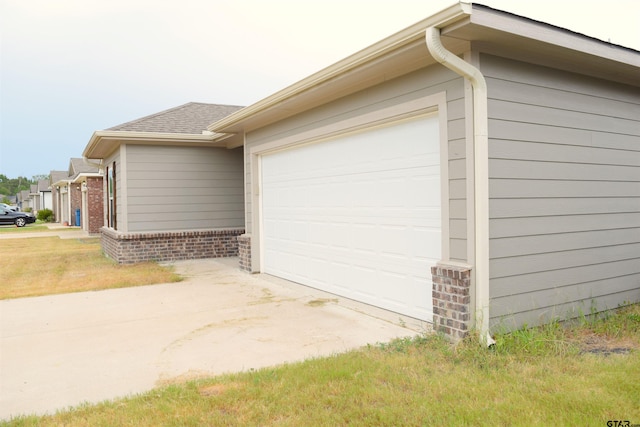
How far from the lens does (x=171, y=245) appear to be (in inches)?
465

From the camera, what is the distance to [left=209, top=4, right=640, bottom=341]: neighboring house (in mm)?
4508

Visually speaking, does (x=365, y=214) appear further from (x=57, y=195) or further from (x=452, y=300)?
(x=57, y=195)

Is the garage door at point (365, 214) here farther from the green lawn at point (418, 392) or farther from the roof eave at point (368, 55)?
the green lawn at point (418, 392)

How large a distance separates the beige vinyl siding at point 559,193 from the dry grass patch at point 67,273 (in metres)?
6.27

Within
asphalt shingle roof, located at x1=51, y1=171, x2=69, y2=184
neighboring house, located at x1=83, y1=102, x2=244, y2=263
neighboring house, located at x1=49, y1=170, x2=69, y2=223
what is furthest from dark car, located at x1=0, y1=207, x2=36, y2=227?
neighboring house, located at x1=83, y1=102, x2=244, y2=263

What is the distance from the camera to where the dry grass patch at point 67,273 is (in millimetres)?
8383

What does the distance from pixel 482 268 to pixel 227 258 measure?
28.3ft

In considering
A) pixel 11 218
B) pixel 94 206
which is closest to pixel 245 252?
pixel 94 206

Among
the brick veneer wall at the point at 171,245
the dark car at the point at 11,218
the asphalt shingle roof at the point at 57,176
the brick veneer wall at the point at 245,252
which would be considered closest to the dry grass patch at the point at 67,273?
the brick veneer wall at the point at 171,245

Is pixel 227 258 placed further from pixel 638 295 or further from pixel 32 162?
pixel 32 162

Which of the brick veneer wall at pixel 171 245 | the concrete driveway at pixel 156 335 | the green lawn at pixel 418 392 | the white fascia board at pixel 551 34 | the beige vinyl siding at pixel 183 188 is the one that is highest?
the white fascia board at pixel 551 34

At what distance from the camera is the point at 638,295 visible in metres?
6.00

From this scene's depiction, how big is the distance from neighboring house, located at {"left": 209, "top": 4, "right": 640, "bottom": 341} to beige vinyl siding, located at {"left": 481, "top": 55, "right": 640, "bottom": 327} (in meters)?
0.02

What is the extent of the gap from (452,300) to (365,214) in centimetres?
206
